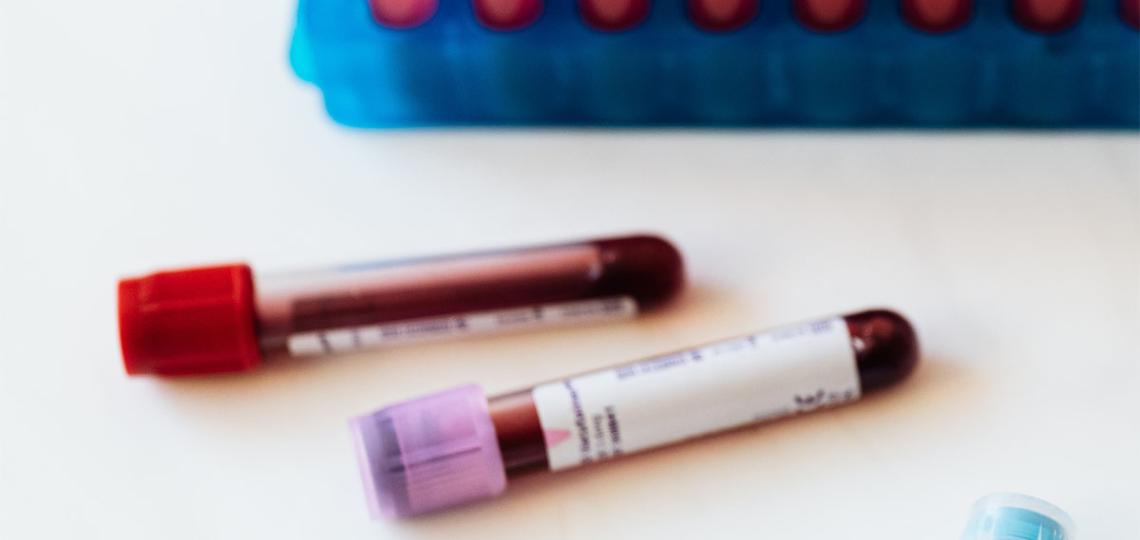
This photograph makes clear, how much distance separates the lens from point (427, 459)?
1.25 feet

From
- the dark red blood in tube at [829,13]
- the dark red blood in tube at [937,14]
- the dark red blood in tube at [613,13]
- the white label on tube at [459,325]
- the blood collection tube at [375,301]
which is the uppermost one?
Answer: the dark red blood in tube at [613,13]

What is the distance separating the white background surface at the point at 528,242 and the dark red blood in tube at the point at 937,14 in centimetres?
4

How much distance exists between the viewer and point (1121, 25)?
0.47 meters

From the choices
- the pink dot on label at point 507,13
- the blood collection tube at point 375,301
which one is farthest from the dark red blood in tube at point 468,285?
the pink dot on label at point 507,13

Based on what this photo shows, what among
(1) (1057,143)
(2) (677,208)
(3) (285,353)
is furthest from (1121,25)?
(3) (285,353)

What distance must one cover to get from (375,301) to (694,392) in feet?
0.37

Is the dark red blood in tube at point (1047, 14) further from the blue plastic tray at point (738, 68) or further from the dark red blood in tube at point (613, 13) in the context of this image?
the dark red blood in tube at point (613, 13)

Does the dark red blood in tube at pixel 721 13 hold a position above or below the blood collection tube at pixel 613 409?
above

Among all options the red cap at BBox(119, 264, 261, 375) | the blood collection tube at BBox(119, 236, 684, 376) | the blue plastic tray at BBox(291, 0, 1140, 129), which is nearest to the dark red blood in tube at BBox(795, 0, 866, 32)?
the blue plastic tray at BBox(291, 0, 1140, 129)

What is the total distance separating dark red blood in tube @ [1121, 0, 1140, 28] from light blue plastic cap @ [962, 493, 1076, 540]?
201mm

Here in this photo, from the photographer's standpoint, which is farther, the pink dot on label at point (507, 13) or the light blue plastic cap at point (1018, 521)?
the pink dot on label at point (507, 13)

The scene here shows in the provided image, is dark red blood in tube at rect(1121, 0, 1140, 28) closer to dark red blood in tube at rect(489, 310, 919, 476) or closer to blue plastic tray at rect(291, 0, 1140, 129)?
blue plastic tray at rect(291, 0, 1140, 129)

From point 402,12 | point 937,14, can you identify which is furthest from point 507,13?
point 937,14

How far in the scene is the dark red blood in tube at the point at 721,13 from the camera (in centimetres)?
48
